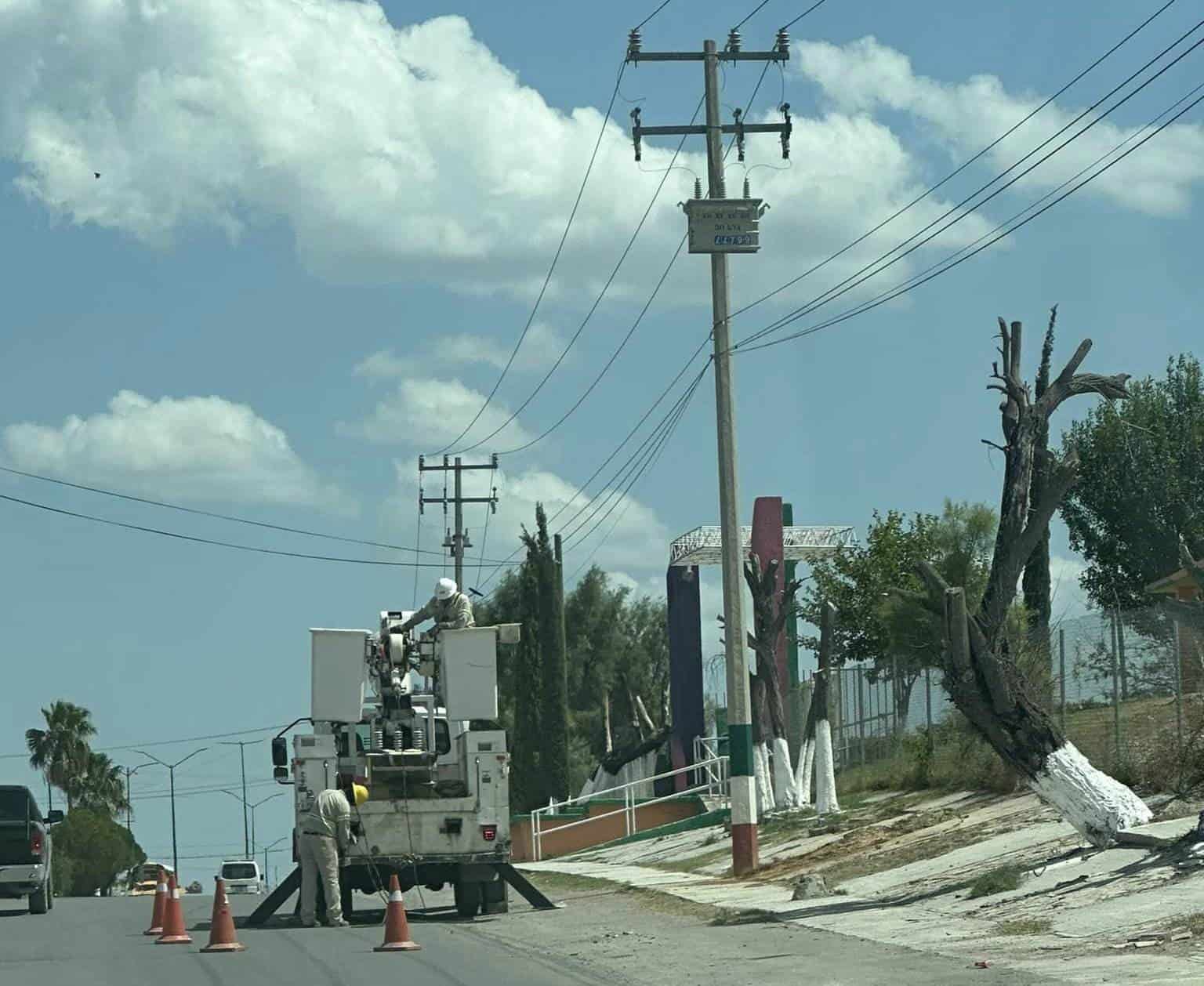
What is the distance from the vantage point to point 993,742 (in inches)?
792

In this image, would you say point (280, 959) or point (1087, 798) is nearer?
point (280, 959)

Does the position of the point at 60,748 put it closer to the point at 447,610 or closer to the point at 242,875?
the point at 242,875

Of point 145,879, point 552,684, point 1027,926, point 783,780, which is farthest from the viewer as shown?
point 145,879

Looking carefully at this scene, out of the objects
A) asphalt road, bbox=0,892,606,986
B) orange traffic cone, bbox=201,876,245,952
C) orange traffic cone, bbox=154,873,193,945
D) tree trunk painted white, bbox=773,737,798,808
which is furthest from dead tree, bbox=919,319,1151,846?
tree trunk painted white, bbox=773,737,798,808

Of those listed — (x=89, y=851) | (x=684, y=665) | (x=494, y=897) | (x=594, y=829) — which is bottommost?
(x=89, y=851)

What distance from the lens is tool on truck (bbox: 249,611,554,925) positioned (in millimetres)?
23312

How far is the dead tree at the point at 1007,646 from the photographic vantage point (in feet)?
63.9

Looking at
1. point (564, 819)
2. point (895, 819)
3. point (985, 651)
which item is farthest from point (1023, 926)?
point (564, 819)

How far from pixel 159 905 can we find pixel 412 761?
3653mm

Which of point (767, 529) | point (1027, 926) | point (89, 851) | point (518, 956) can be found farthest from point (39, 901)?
point (89, 851)

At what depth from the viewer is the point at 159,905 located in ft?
80.5

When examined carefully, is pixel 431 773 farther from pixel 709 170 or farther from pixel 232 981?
pixel 709 170

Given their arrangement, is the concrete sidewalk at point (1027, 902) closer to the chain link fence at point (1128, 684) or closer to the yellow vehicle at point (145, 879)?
the chain link fence at point (1128, 684)

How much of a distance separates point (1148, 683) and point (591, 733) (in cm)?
6337
